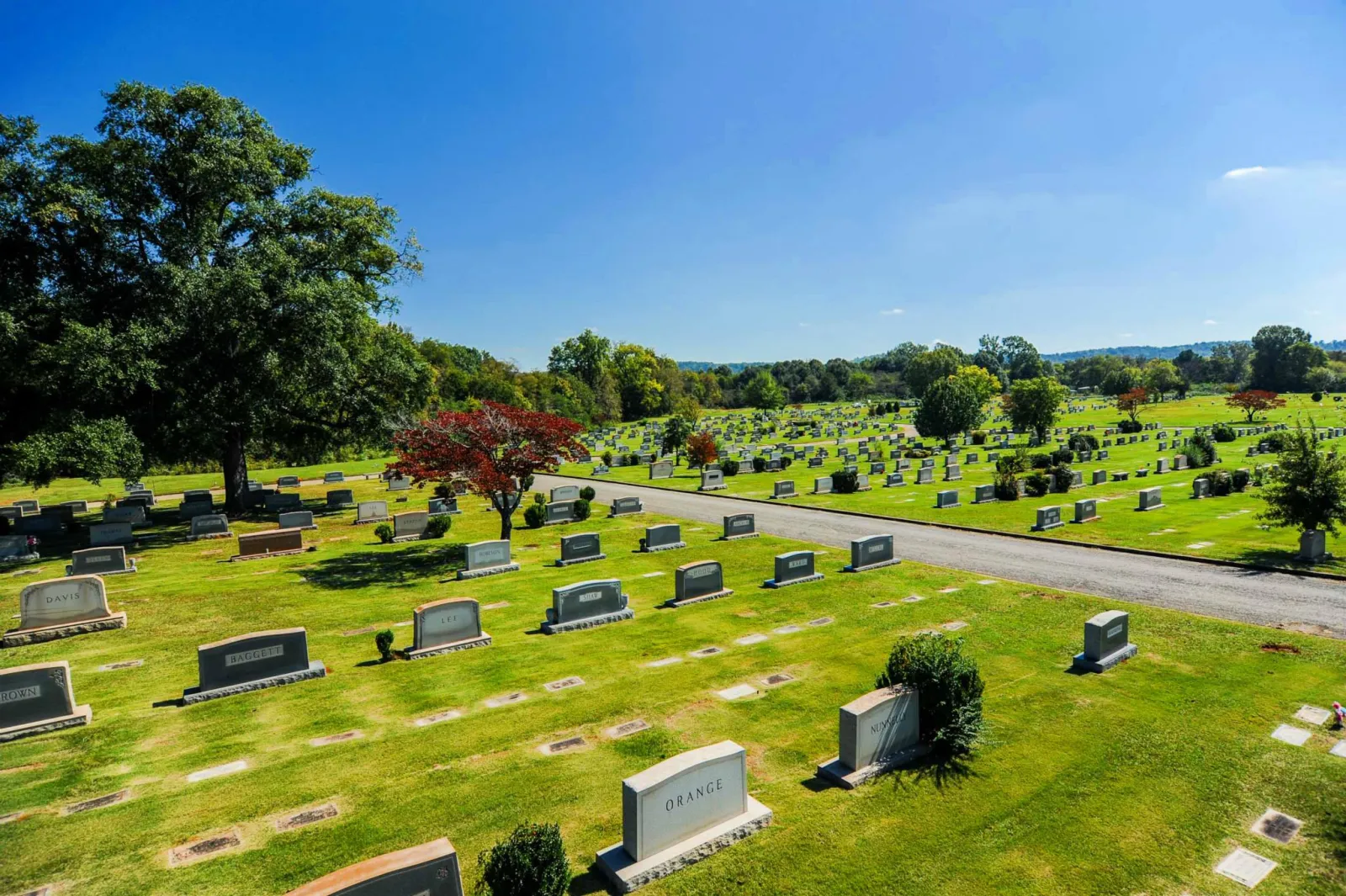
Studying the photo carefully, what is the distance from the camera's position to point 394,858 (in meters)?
6.32

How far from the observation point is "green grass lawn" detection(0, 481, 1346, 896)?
765 cm

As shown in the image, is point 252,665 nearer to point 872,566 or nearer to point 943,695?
point 943,695

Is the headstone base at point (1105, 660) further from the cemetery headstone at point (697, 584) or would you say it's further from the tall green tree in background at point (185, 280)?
the tall green tree in background at point (185, 280)

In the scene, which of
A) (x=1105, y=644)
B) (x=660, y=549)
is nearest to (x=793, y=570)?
(x=660, y=549)

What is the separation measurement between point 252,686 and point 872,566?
661 inches

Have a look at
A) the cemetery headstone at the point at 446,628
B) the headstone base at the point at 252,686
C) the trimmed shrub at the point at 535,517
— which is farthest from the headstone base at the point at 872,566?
the headstone base at the point at 252,686

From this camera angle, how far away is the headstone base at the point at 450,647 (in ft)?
47.2

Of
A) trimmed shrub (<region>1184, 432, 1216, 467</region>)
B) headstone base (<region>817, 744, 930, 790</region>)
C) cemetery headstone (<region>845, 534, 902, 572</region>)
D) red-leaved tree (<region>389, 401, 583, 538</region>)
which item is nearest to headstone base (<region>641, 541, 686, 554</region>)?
Result: red-leaved tree (<region>389, 401, 583, 538</region>)

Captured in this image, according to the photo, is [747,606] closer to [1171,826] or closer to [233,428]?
[1171,826]

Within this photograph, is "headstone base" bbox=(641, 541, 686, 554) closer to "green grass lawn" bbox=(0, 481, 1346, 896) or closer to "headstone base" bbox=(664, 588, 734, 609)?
"headstone base" bbox=(664, 588, 734, 609)

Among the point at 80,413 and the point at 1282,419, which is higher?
the point at 80,413

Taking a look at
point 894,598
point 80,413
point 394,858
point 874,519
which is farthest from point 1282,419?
point 80,413

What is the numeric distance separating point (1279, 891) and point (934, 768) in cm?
368

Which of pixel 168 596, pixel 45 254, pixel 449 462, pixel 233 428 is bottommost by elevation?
pixel 168 596
